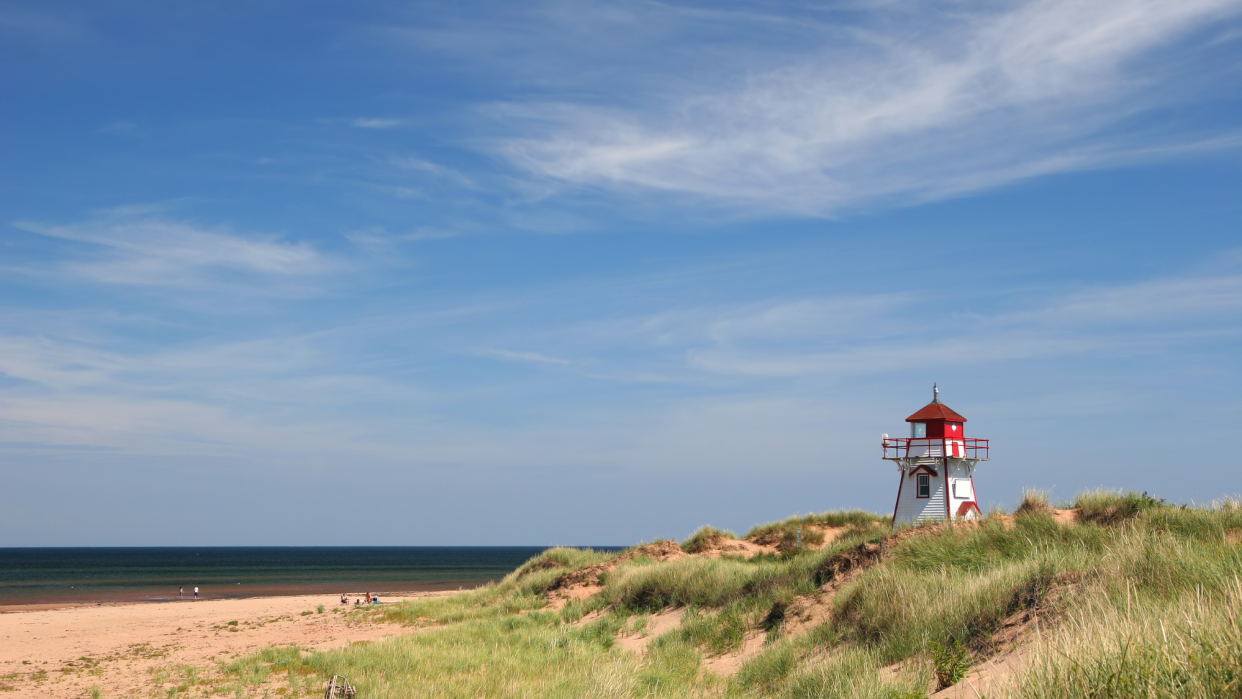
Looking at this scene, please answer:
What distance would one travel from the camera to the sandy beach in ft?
64.0

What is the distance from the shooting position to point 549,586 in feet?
95.3

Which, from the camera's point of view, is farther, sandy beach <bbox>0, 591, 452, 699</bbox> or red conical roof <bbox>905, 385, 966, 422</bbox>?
red conical roof <bbox>905, 385, 966, 422</bbox>

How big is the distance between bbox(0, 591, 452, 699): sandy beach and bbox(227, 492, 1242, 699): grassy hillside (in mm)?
2556

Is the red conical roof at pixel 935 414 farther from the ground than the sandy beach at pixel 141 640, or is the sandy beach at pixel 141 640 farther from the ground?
the red conical roof at pixel 935 414

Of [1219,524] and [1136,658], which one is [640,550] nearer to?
[1219,524]

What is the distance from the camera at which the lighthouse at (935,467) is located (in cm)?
3344

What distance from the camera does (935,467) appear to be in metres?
33.8

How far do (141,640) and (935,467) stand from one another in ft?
102

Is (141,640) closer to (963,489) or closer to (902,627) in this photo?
(902,627)

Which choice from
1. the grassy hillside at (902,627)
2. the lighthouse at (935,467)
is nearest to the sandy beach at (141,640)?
the grassy hillside at (902,627)

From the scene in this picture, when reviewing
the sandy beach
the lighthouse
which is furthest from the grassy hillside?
the lighthouse

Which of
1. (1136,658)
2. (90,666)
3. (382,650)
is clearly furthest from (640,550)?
(1136,658)

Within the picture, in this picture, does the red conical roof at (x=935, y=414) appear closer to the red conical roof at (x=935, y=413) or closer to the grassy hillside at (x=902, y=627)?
the red conical roof at (x=935, y=413)

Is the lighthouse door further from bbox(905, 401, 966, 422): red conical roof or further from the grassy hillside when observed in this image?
the grassy hillside
